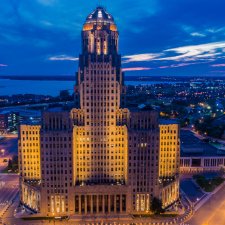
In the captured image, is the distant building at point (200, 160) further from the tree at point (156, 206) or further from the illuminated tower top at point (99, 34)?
the illuminated tower top at point (99, 34)

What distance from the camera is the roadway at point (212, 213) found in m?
111

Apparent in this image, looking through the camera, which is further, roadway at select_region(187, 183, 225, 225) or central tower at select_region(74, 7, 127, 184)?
central tower at select_region(74, 7, 127, 184)

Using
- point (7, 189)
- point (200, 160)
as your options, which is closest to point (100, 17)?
point (7, 189)

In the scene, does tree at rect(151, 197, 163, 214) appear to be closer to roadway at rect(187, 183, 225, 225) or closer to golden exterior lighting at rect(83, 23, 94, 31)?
roadway at rect(187, 183, 225, 225)

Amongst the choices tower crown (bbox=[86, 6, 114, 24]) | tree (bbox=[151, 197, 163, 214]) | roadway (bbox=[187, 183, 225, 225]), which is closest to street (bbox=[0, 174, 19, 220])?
tree (bbox=[151, 197, 163, 214])

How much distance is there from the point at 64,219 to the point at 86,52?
62.5 metres

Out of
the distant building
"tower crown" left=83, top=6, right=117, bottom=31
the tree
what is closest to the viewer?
the tree

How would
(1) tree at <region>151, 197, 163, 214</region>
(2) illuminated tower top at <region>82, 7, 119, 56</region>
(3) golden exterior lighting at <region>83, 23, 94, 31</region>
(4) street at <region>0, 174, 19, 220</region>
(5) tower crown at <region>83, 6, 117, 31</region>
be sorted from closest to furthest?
(1) tree at <region>151, 197, 163, 214</region> → (2) illuminated tower top at <region>82, 7, 119, 56</region> → (5) tower crown at <region>83, 6, 117, 31</region> → (3) golden exterior lighting at <region>83, 23, 94, 31</region> → (4) street at <region>0, 174, 19, 220</region>

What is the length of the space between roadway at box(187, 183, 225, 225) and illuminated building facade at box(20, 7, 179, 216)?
1349 centimetres

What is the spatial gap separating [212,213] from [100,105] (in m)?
57.8

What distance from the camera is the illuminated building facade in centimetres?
11450

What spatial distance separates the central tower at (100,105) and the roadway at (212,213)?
29822 mm

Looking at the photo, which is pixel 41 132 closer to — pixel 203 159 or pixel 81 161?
pixel 81 161

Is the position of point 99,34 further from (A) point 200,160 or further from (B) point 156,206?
(A) point 200,160
